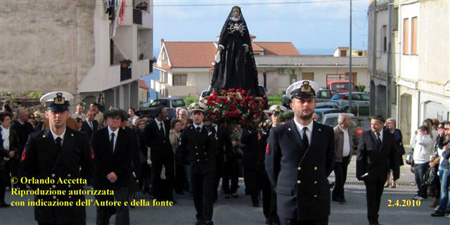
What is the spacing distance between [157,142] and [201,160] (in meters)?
2.13

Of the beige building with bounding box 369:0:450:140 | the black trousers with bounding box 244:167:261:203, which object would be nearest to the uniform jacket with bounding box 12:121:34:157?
the black trousers with bounding box 244:167:261:203

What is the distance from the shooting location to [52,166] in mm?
8398

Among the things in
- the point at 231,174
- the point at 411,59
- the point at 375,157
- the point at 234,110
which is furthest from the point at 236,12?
the point at 411,59

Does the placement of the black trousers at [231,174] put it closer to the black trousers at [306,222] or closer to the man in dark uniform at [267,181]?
the man in dark uniform at [267,181]

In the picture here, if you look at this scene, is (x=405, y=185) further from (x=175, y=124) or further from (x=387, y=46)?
(x=387, y=46)

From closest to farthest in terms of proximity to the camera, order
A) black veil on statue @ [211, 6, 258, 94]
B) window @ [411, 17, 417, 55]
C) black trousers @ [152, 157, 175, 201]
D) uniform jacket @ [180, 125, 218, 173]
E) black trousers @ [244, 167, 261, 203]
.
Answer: uniform jacket @ [180, 125, 218, 173]
black trousers @ [244, 167, 261, 203]
black trousers @ [152, 157, 175, 201]
black veil on statue @ [211, 6, 258, 94]
window @ [411, 17, 417, 55]

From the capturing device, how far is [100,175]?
10.5 meters

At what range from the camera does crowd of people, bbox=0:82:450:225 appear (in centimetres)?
763

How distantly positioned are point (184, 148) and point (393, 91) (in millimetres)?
22083

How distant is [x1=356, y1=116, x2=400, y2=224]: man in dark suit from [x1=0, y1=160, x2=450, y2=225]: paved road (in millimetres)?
621

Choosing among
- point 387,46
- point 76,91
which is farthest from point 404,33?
point 76,91

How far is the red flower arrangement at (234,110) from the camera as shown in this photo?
44.9ft

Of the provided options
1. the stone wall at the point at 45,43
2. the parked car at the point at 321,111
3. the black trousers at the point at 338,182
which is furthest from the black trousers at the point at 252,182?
the stone wall at the point at 45,43

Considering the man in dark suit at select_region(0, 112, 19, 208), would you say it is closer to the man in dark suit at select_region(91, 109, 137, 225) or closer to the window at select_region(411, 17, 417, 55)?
the man in dark suit at select_region(91, 109, 137, 225)
